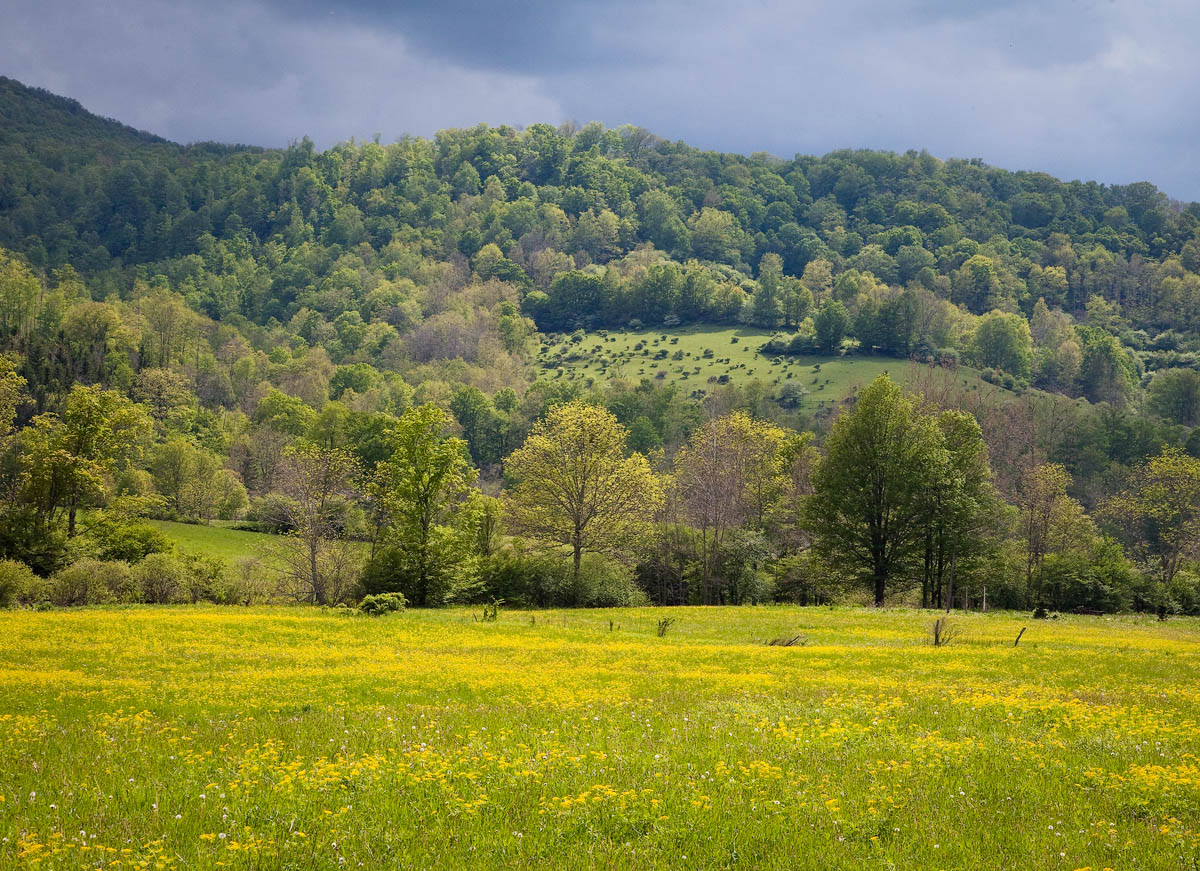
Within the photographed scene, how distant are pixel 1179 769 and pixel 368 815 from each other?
39.4 ft

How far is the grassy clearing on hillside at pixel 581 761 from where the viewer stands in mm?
8961

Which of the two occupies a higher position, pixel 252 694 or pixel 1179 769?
pixel 1179 769

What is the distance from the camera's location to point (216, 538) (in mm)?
79500

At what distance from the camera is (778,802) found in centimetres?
1027

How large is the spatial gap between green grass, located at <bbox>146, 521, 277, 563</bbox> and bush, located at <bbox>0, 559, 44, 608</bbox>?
3131 cm

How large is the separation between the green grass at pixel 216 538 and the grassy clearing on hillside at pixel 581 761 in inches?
2034

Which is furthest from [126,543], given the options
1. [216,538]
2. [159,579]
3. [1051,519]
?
[1051,519]

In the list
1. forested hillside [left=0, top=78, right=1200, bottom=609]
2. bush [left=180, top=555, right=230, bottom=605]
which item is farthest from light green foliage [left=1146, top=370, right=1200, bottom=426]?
bush [left=180, top=555, right=230, bottom=605]

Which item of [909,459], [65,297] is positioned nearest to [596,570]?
[909,459]

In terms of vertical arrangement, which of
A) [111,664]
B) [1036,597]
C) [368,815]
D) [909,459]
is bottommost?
[1036,597]

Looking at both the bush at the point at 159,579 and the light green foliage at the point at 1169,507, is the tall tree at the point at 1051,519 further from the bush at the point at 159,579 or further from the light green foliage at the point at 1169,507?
the bush at the point at 159,579

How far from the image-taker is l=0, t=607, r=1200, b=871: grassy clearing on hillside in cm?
896

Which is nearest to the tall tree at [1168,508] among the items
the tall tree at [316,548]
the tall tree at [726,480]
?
the tall tree at [726,480]

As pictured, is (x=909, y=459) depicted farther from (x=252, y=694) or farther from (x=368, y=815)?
(x=368, y=815)
